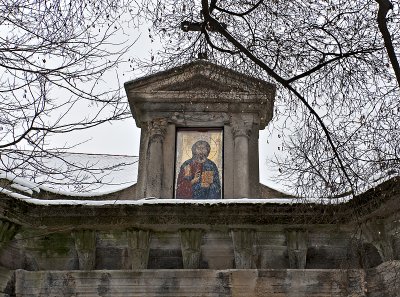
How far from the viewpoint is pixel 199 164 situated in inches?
431

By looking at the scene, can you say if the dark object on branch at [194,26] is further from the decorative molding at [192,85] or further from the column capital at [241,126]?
the column capital at [241,126]

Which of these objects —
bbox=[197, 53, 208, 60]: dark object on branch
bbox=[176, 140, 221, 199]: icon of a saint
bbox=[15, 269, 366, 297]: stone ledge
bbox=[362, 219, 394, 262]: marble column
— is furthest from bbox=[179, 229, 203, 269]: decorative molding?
bbox=[197, 53, 208, 60]: dark object on branch

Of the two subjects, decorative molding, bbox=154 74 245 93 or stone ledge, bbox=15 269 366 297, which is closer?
stone ledge, bbox=15 269 366 297

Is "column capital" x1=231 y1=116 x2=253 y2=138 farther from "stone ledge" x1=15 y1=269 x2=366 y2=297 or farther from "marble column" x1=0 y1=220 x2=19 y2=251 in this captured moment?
"marble column" x1=0 y1=220 x2=19 y2=251

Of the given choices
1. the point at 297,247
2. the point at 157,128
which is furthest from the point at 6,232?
the point at 297,247

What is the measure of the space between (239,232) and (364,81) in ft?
10.4

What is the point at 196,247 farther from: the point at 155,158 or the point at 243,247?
the point at 155,158

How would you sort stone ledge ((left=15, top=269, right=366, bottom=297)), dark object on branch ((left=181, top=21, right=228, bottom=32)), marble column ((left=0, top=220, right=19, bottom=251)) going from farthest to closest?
marble column ((left=0, top=220, right=19, bottom=251)) → stone ledge ((left=15, top=269, right=366, bottom=297)) → dark object on branch ((left=181, top=21, right=228, bottom=32))

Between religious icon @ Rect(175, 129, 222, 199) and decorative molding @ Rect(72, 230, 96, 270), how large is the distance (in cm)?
151

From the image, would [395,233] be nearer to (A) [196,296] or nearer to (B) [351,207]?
(B) [351,207]

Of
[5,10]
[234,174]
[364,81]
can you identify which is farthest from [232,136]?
[5,10]

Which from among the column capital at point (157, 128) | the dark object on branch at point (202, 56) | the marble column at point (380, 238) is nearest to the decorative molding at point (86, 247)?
the column capital at point (157, 128)

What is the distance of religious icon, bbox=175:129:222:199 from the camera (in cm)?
1070

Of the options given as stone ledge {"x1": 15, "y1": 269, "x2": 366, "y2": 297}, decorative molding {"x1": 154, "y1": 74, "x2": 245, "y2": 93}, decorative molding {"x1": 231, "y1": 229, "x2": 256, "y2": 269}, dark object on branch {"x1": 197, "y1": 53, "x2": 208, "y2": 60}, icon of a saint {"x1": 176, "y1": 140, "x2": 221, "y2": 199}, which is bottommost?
stone ledge {"x1": 15, "y1": 269, "x2": 366, "y2": 297}
